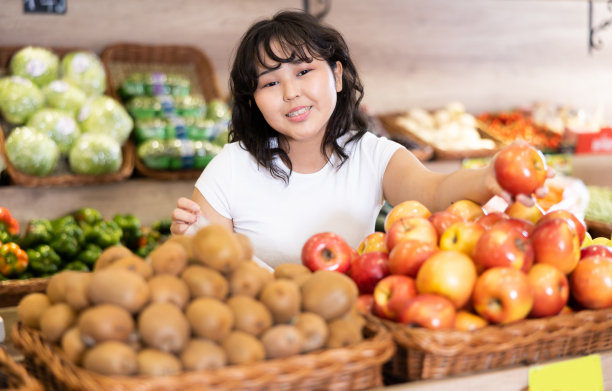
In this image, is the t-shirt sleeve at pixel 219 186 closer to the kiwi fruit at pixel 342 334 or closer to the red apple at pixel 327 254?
the red apple at pixel 327 254

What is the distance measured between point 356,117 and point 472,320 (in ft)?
3.61

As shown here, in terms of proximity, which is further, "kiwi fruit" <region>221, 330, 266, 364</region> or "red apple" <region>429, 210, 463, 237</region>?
"red apple" <region>429, 210, 463, 237</region>

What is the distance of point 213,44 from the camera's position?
392 centimetres

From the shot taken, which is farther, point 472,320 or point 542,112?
point 542,112

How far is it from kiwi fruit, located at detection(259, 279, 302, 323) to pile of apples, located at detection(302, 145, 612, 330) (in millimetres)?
236

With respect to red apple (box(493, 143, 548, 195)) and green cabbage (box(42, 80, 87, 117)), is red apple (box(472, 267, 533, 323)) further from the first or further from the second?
green cabbage (box(42, 80, 87, 117))

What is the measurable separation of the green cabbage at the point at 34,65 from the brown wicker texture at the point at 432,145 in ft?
6.46

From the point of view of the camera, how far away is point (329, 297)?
1.14 meters

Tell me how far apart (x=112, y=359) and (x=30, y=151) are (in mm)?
2206

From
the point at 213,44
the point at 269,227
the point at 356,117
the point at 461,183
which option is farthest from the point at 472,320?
the point at 213,44

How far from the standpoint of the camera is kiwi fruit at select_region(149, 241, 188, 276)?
1.14 meters

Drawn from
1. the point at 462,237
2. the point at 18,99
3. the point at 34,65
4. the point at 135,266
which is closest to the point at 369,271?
the point at 462,237

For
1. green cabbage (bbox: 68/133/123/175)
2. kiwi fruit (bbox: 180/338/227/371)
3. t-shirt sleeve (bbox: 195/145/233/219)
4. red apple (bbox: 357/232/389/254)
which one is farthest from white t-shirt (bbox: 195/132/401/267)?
green cabbage (bbox: 68/133/123/175)

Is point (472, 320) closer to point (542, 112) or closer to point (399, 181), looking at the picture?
point (399, 181)
